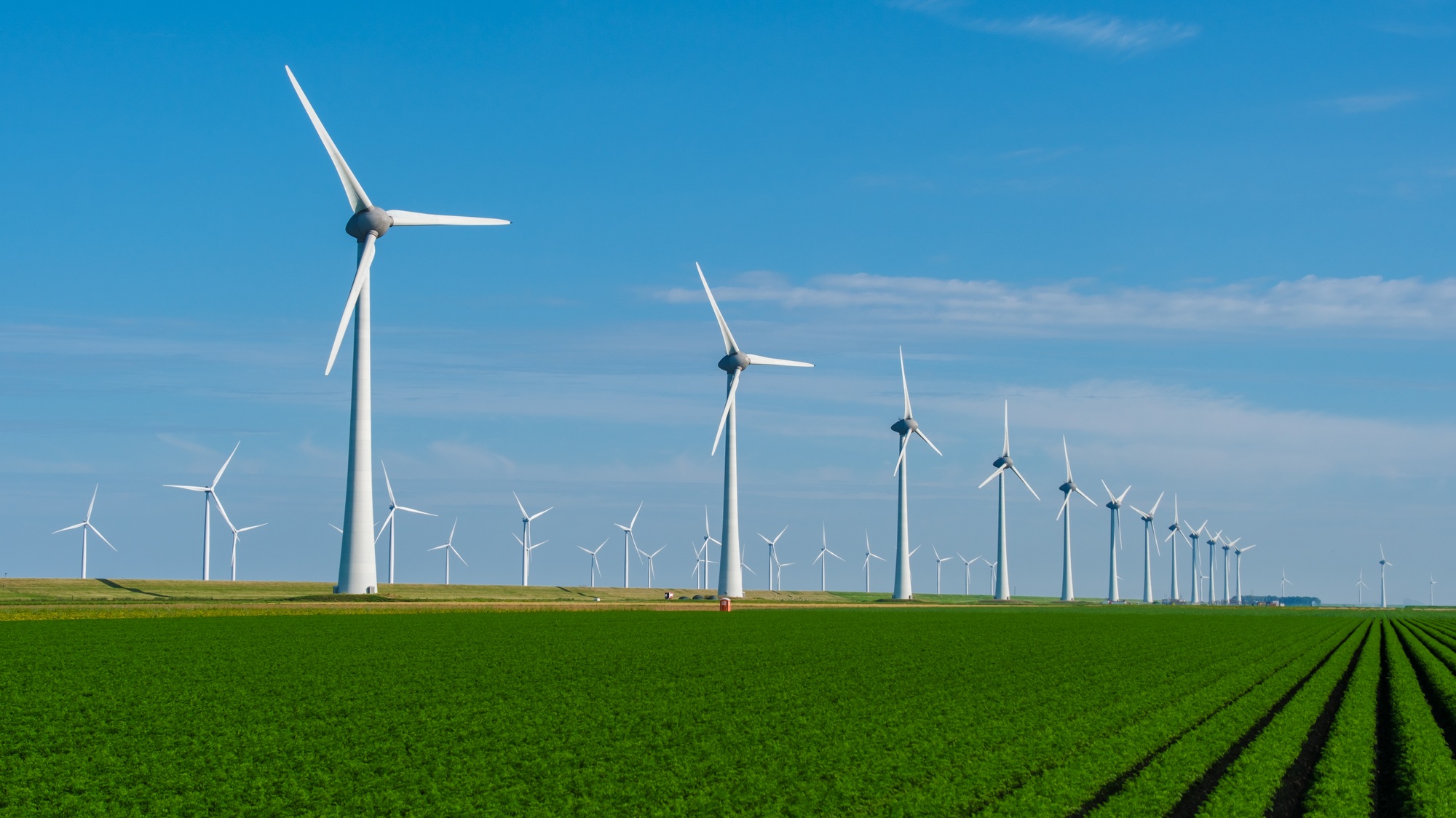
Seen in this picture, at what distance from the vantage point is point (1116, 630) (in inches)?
2884

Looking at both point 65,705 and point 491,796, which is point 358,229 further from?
point 491,796

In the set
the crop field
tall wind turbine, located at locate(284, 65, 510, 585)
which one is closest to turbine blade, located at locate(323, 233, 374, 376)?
tall wind turbine, located at locate(284, 65, 510, 585)

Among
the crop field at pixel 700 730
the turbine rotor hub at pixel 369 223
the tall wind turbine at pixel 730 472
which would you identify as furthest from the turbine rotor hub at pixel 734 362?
the crop field at pixel 700 730

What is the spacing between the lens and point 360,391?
82438mm

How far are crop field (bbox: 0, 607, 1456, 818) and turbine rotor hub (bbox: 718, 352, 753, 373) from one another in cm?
7069

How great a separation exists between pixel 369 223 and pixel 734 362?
42.7 meters

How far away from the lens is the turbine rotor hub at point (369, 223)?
283 ft

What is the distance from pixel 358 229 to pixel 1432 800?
261ft

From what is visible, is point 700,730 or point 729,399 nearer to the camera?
point 700,730

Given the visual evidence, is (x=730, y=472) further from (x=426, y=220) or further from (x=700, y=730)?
(x=700, y=730)

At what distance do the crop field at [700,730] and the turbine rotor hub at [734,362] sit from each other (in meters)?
70.7

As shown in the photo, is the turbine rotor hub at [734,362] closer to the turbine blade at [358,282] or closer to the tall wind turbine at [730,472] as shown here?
the tall wind turbine at [730,472]

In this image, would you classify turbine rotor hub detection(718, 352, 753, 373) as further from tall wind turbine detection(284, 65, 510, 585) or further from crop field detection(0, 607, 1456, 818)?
crop field detection(0, 607, 1456, 818)

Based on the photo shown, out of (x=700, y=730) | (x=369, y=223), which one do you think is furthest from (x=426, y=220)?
(x=700, y=730)
